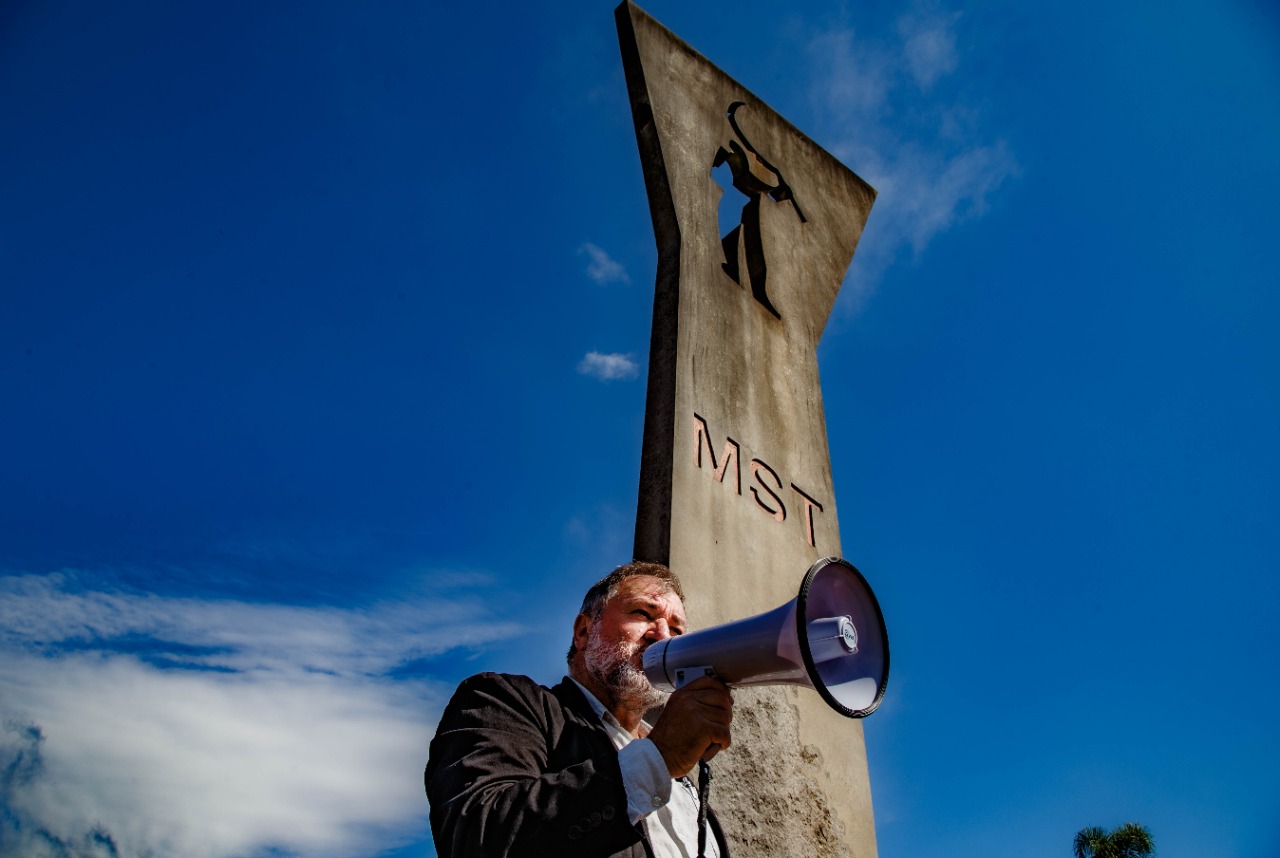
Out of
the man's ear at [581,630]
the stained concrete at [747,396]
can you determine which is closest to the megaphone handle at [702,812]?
the man's ear at [581,630]

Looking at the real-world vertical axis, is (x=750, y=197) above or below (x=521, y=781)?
above

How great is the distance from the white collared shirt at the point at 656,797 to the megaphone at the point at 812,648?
247 mm

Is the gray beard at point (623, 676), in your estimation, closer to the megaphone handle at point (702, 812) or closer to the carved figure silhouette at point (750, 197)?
the megaphone handle at point (702, 812)

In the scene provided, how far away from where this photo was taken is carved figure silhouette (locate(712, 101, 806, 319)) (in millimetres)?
4539

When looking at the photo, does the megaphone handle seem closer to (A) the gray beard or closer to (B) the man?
(B) the man

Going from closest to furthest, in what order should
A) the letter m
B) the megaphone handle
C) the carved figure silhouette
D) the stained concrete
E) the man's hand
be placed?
the man's hand, the megaphone handle, the stained concrete, the letter m, the carved figure silhouette

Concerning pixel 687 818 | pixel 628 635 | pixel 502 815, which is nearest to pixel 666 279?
pixel 628 635

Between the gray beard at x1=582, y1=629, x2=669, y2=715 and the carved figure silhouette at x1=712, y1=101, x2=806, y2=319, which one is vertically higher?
the carved figure silhouette at x1=712, y1=101, x2=806, y2=319

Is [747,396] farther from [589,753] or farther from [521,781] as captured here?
[521,781]

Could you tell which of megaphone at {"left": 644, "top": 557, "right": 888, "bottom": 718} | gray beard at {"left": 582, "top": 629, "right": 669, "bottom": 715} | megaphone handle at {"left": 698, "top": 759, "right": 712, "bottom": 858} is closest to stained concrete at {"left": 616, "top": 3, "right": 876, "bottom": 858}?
gray beard at {"left": 582, "top": 629, "right": 669, "bottom": 715}

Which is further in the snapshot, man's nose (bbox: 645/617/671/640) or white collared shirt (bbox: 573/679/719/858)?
man's nose (bbox: 645/617/671/640)

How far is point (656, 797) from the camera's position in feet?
5.54

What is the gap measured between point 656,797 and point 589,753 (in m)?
0.33

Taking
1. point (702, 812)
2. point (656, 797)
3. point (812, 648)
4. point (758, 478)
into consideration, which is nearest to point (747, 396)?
point (758, 478)
